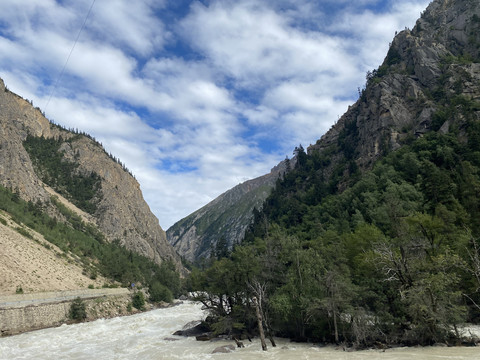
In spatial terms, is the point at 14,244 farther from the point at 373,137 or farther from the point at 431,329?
the point at 373,137

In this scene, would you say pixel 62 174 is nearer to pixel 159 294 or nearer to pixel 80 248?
pixel 80 248

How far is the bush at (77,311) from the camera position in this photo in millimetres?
54781

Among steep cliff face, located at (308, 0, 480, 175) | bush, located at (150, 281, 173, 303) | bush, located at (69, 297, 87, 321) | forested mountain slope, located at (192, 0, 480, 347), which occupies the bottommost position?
bush, located at (150, 281, 173, 303)

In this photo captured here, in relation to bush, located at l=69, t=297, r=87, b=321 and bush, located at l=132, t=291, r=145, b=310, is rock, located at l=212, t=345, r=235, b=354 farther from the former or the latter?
bush, located at l=132, t=291, r=145, b=310

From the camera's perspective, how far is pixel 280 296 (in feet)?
106

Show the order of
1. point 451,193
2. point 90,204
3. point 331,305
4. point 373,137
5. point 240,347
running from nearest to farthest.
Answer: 1. point 331,305
2. point 240,347
3. point 451,193
4. point 373,137
5. point 90,204

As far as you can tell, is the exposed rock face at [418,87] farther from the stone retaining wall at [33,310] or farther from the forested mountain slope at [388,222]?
the stone retaining wall at [33,310]

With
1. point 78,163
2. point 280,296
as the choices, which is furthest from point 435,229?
point 78,163

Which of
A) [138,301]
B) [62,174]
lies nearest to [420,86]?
[138,301]

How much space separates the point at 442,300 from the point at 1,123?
145 meters

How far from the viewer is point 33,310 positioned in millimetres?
46031

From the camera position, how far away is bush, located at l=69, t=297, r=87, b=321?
54.8 m

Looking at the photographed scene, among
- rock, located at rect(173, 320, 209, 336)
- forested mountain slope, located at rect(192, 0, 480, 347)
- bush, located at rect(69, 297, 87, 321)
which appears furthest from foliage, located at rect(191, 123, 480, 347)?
bush, located at rect(69, 297, 87, 321)

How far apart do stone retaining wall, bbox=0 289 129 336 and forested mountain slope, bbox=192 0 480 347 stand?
80.0 feet
